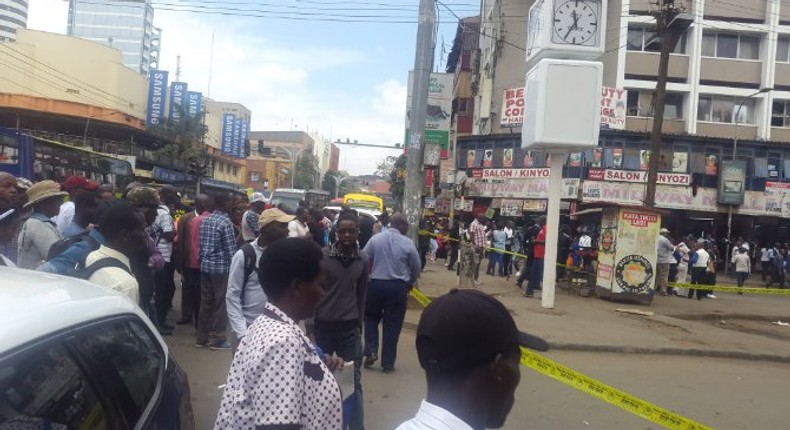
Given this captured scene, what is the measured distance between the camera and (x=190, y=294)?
9.02 metres

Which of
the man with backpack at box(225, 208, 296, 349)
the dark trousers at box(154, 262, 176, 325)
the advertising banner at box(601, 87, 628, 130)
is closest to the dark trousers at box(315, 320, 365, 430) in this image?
the man with backpack at box(225, 208, 296, 349)

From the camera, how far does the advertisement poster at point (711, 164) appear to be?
33.8m

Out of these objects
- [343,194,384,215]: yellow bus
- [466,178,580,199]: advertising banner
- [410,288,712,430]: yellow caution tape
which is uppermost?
[466,178,580,199]: advertising banner

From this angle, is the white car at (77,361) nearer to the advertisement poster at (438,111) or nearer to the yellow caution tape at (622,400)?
the yellow caution tape at (622,400)

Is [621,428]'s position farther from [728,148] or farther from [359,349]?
[728,148]

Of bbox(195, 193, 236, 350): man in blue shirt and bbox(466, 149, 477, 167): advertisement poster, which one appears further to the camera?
bbox(466, 149, 477, 167): advertisement poster

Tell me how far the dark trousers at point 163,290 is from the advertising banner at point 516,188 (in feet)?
84.1

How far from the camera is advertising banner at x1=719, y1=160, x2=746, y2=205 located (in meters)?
33.2

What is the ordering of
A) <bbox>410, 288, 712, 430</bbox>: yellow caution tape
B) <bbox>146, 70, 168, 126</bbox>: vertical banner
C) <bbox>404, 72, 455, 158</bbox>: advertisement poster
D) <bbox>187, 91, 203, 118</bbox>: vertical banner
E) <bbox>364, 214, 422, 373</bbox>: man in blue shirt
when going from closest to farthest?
1. <bbox>410, 288, 712, 430</bbox>: yellow caution tape
2. <bbox>364, 214, 422, 373</bbox>: man in blue shirt
3. <bbox>404, 72, 455, 158</bbox>: advertisement poster
4. <bbox>146, 70, 168, 126</bbox>: vertical banner
5. <bbox>187, 91, 203, 118</bbox>: vertical banner

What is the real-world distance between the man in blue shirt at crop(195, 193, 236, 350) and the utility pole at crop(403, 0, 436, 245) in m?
5.12

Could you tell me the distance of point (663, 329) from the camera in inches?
445

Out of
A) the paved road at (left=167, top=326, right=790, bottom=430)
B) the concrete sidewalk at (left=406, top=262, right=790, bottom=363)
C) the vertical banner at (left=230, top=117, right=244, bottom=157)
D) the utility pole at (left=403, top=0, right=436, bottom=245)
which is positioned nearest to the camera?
the paved road at (left=167, top=326, right=790, bottom=430)

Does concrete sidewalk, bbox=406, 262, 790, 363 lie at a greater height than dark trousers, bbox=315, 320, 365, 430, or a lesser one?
lesser

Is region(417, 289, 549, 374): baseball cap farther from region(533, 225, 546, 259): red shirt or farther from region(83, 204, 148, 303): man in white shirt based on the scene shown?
region(533, 225, 546, 259): red shirt
